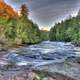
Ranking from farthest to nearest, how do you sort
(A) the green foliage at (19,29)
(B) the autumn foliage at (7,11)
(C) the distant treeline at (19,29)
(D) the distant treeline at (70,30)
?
(D) the distant treeline at (70,30), (B) the autumn foliage at (7,11), (A) the green foliage at (19,29), (C) the distant treeline at (19,29)

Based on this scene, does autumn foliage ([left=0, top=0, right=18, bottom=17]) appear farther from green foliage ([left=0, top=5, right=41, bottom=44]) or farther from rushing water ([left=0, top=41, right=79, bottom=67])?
rushing water ([left=0, top=41, right=79, bottom=67])

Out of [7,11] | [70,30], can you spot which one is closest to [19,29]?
[7,11]

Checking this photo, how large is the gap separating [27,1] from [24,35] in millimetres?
7065

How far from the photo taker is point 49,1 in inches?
1163

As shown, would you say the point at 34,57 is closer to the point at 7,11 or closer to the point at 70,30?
the point at 7,11

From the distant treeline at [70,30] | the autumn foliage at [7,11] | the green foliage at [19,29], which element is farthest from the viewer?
the distant treeline at [70,30]

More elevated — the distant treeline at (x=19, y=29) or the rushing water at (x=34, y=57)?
the distant treeline at (x=19, y=29)

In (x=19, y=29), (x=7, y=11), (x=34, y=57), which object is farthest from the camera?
(x=7, y=11)

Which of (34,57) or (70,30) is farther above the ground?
(70,30)

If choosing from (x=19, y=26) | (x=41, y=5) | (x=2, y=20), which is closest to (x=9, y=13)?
(x=19, y=26)

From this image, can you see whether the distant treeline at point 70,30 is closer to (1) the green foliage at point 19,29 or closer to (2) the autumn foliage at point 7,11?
(1) the green foliage at point 19,29

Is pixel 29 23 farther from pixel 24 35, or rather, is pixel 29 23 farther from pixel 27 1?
pixel 27 1

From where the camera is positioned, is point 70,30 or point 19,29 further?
point 70,30

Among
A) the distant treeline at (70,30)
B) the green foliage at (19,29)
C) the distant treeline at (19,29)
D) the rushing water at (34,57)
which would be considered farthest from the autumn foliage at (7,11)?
the rushing water at (34,57)
